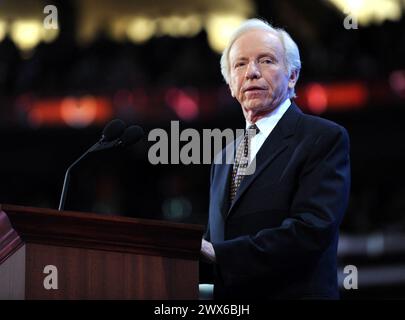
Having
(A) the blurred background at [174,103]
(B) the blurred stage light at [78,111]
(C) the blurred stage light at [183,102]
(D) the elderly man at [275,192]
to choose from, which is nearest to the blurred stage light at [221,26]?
(A) the blurred background at [174,103]

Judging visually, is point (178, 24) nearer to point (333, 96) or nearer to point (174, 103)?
point (174, 103)

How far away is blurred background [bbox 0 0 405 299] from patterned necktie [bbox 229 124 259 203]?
322 cm

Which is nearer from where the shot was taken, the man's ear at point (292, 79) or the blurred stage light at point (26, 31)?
the man's ear at point (292, 79)

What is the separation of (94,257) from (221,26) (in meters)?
6.75

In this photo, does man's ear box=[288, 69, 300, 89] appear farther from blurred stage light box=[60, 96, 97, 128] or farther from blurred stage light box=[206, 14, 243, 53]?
blurred stage light box=[206, 14, 243, 53]

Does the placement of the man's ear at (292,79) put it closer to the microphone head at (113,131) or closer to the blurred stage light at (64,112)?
the microphone head at (113,131)

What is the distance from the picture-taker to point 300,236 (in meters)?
1.98

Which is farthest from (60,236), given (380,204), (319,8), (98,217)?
(319,8)

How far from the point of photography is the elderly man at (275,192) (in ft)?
6.56

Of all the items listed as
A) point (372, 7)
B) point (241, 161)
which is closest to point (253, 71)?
point (241, 161)

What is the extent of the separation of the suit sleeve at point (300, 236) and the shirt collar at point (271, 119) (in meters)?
0.20

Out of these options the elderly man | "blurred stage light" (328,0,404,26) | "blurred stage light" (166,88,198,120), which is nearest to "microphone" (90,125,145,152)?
the elderly man
